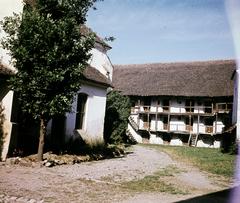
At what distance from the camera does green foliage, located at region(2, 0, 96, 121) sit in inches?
557

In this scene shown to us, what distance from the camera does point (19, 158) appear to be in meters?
14.4

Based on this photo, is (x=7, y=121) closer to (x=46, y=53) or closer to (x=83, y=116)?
(x=46, y=53)

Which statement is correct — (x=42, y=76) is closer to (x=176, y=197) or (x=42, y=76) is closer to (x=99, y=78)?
(x=176, y=197)

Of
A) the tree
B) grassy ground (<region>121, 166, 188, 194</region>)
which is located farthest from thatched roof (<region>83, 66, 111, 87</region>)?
grassy ground (<region>121, 166, 188, 194</region>)

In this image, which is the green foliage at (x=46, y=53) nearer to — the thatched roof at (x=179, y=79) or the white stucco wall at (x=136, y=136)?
the thatched roof at (x=179, y=79)

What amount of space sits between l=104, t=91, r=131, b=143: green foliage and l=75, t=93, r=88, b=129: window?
6953mm

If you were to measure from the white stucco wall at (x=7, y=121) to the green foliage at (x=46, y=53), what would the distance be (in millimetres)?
546

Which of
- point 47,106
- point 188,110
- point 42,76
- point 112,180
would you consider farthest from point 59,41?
point 188,110

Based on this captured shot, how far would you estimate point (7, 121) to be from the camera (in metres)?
15.0

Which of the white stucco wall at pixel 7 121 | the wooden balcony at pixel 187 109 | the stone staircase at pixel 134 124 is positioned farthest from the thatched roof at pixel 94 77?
the stone staircase at pixel 134 124

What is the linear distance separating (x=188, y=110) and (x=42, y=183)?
35474 millimetres

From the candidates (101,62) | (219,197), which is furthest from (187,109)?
(219,197)

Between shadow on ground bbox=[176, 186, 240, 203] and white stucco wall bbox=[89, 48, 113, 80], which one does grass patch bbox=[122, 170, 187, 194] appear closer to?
shadow on ground bbox=[176, 186, 240, 203]

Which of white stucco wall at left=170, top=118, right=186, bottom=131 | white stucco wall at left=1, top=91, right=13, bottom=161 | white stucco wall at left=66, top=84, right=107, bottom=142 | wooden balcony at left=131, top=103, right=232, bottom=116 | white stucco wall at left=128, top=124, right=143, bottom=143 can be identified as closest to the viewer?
white stucco wall at left=1, top=91, right=13, bottom=161
